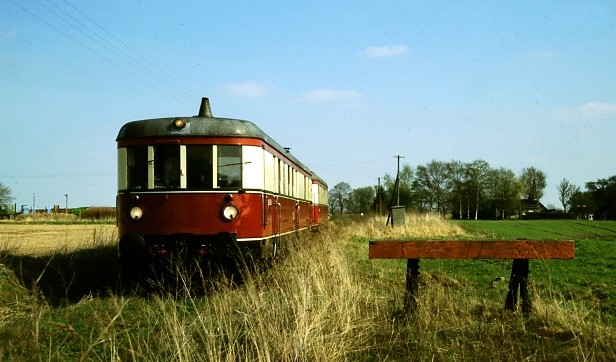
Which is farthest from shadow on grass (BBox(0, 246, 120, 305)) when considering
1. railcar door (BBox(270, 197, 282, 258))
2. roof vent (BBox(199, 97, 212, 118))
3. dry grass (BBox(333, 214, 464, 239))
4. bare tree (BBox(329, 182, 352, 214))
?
bare tree (BBox(329, 182, 352, 214))

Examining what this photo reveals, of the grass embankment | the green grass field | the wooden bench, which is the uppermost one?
the wooden bench

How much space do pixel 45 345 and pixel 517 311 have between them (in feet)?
17.0

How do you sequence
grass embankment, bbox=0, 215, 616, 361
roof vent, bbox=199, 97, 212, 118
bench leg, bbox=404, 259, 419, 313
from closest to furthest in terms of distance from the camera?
grass embankment, bbox=0, 215, 616, 361, bench leg, bbox=404, 259, 419, 313, roof vent, bbox=199, 97, 212, 118

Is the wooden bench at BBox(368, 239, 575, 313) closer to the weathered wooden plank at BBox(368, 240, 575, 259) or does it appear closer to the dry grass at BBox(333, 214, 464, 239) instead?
the weathered wooden plank at BBox(368, 240, 575, 259)

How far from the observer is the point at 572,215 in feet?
312

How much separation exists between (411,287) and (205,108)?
6.39 metres

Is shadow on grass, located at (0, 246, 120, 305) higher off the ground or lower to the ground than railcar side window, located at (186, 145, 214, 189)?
lower

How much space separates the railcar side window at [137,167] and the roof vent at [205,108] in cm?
193

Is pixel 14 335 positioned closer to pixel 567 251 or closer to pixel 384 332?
pixel 384 332

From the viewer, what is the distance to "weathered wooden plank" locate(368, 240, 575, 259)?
777cm

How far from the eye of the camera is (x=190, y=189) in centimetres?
1074

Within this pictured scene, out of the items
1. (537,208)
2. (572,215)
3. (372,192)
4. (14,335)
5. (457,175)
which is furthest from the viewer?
(537,208)

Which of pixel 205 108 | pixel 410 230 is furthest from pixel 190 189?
pixel 410 230

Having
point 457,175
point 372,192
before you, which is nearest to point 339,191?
point 372,192
